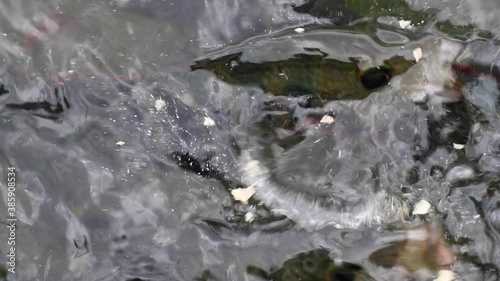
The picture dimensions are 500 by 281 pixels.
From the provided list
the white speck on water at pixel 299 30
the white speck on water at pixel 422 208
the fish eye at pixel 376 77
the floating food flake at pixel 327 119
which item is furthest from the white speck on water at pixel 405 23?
the white speck on water at pixel 422 208

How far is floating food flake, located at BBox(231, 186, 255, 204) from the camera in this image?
3.51 meters

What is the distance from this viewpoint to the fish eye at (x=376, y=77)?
3553 millimetres

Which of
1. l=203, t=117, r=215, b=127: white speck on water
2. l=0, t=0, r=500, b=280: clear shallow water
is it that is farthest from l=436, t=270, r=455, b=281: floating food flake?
l=203, t=117, r=215, b=127: white speck on water

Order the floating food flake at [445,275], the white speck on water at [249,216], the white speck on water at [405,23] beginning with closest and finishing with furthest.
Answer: the floating food flake at [445,275] < the white speck on water at [249,216] < the white speck on water at [405,23]

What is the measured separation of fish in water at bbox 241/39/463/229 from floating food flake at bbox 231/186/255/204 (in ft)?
0.13

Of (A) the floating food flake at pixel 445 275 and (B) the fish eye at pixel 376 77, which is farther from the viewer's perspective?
(B) the fish eye at pixel 376 77

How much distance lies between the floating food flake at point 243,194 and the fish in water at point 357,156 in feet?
0.13

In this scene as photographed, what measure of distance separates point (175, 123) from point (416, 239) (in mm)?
1759

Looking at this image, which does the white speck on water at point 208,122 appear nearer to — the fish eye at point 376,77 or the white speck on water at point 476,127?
the fish eye at point 376,77

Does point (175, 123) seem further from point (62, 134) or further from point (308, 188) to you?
point (308, 188)

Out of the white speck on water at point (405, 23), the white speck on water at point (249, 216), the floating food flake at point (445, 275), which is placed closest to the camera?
the floating food flake at point (445, 275)

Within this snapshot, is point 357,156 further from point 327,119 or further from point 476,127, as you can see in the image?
point 476,127

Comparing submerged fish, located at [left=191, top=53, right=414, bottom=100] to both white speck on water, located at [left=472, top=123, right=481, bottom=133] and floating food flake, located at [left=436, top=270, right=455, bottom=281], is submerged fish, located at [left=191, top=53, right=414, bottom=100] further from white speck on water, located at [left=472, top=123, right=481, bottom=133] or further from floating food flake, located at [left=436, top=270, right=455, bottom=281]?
floating food flake, located at [left=436, top=270, right=455, bottom=281]

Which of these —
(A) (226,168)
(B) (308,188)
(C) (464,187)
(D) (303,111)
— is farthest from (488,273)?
(A) (226,168)
